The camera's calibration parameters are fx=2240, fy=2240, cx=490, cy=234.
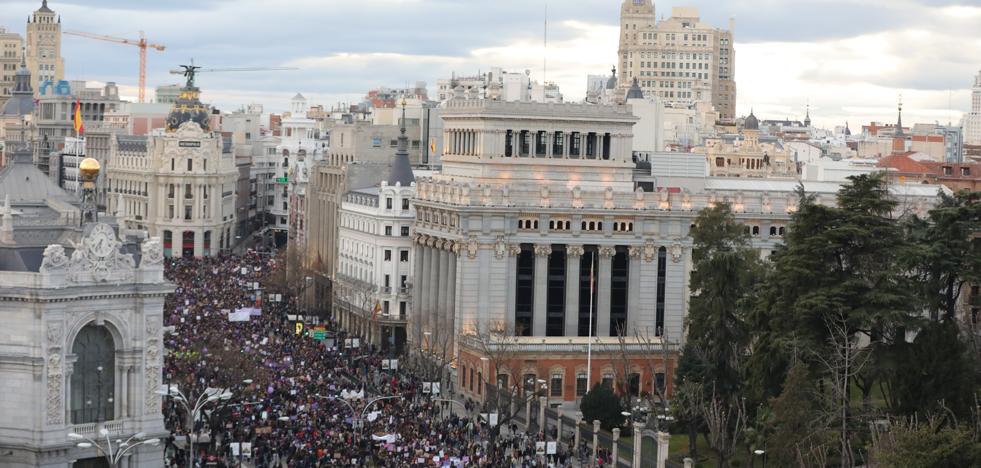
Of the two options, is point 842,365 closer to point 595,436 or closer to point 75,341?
point 595,436

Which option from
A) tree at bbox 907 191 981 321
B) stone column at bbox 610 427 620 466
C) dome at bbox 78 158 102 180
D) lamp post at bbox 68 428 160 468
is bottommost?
stone column at bbox 610 427 620 466

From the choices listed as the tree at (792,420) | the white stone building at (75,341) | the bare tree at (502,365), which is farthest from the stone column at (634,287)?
the white stone building at (75,341)

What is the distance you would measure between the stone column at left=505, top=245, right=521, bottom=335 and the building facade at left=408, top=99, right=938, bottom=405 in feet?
→ 0.18

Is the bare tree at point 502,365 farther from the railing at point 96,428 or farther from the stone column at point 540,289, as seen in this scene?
the railing at point 96,428

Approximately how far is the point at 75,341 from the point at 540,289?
139 feet

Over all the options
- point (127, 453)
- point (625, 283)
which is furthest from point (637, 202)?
point (127, 453)

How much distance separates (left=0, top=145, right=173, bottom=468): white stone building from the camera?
284 feet

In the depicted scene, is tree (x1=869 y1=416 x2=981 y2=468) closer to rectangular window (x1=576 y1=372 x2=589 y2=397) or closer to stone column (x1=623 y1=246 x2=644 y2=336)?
rectangular window (x1=576 y1=372 x2=589 y2=397)

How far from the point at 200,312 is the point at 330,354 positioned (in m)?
13.4

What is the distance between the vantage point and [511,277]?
126 metres

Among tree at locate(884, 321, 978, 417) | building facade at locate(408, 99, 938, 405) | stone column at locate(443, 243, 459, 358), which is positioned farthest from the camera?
stone column at locate(443, 243, 459, 358)

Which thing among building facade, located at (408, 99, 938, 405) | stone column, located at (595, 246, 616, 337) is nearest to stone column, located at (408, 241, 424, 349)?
building facade, located at (408, 99, 938, 405)

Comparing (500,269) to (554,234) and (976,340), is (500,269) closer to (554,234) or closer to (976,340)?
(554,234)

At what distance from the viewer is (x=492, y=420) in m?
105
